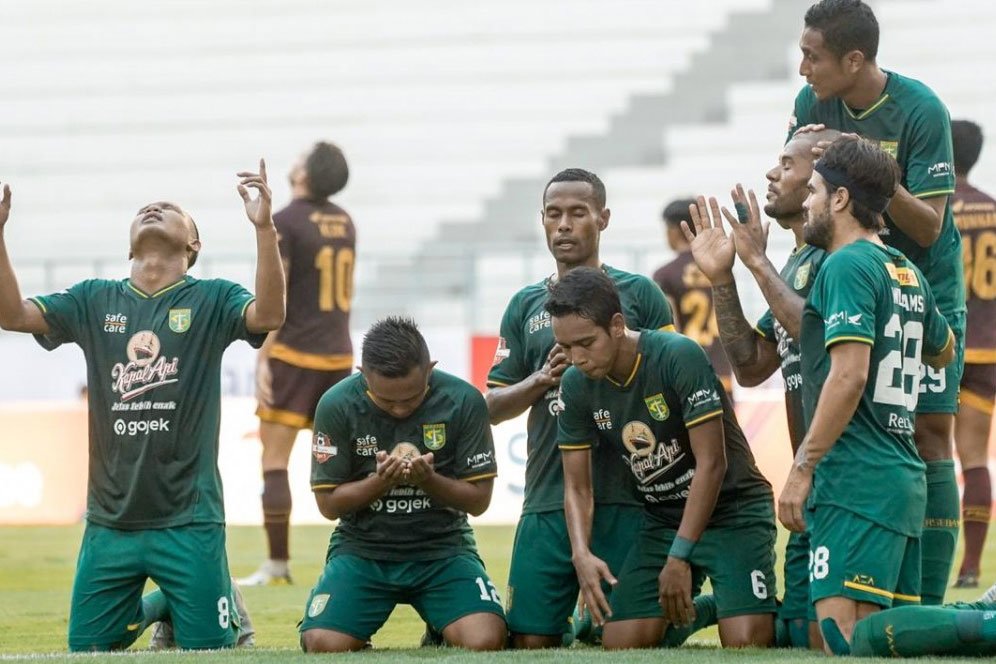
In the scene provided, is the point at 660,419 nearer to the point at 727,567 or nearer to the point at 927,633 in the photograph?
the point at 727,567

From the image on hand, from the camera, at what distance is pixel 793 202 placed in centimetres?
580

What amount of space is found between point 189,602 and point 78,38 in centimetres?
1805

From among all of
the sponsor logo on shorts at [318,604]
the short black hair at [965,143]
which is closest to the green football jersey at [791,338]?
the sponsor logo on shorts at [318,604]

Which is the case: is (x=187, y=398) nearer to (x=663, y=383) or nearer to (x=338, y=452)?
(x=338, y=452)

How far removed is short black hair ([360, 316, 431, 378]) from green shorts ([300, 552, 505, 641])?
0.74 meters

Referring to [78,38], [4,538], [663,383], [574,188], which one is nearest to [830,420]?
[663,383]

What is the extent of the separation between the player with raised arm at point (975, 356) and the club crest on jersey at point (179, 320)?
13.5 feet

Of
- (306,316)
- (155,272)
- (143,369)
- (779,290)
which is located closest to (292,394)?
(306,316)

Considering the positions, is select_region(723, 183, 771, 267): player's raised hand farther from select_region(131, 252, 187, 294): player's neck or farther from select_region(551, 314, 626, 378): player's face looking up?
select_region(131, 252, 187, 294): player's neck

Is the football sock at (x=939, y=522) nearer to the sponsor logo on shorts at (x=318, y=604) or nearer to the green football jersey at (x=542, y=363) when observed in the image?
the green football jersey at (x=542, y=363)

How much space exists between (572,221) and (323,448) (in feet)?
4.11

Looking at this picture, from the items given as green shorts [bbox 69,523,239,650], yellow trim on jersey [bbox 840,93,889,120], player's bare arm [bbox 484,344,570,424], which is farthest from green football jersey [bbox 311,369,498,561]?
yellow trim on jersey [bbox 840,93,889,120]

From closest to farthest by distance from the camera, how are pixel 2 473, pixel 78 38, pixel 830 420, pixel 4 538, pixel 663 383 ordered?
pixel 830 420
pixel 663 383
pixel 4 538
pixel 2 473
pixel 78 38

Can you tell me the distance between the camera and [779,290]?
5.46m
